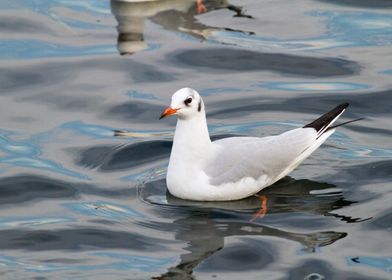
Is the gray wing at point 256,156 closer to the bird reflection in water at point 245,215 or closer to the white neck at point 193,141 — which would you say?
the white neck at point 193,141

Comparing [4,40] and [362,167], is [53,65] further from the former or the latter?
[362,167]

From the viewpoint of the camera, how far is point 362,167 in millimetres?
12422

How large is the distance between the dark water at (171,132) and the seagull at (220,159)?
17cm

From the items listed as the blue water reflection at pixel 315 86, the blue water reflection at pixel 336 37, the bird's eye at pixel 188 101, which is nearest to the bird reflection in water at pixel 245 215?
the bird's eye at pixel 188 101

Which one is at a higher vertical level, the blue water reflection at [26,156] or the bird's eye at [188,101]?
the bird's eye at [188,101]

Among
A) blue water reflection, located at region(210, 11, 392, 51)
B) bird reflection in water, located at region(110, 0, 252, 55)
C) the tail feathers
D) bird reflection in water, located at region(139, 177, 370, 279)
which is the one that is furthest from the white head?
bird reflection in water, located at region(110, 0, 252, 55)

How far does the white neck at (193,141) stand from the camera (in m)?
11.7

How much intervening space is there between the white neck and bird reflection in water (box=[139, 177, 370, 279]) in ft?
1.47

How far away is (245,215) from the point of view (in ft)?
37.4

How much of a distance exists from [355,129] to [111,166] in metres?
2.96

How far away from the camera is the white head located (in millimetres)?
11430

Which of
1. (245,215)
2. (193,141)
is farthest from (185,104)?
(245,215)

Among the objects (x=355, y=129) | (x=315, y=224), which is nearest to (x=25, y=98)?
(x=355, y=129)

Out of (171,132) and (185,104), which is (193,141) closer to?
(185,104)
